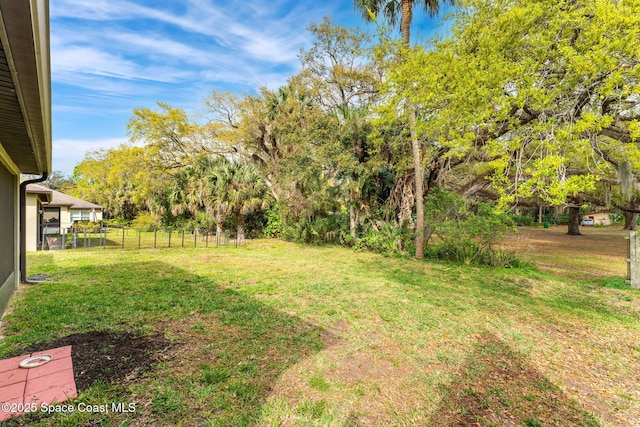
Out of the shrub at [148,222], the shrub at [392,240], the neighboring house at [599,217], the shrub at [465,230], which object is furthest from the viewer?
the neighboring house at [599,217]

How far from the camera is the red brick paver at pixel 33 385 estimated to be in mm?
1965

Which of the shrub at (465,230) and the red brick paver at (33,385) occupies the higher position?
the shrub at (465,230)

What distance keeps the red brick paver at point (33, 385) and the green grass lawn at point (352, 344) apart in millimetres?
159

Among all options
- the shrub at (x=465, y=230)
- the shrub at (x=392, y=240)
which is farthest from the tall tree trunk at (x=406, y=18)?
the shrub at (x=392, y=240)

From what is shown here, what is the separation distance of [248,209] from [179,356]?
1057 cm

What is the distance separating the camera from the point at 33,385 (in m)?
2.15

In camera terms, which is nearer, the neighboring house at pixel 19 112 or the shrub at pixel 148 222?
the neighboring house at pixel 19 112

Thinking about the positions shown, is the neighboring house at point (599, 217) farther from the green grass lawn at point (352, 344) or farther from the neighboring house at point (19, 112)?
the neighboring house at point (19, 112)

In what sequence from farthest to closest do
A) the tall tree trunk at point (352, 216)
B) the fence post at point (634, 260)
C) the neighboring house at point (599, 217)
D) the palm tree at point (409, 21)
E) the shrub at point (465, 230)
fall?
the neighboring house at point (599, 217) < the tall tree trunk at point (352, 216) < the palm tree at point (409, 21) < the shrub at point (465, 230) < the fence post at point (634, 260)

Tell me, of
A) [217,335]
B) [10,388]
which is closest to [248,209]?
[217,335]

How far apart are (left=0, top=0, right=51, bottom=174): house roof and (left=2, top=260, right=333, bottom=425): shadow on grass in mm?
2230

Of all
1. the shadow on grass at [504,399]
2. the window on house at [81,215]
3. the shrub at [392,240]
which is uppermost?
the window on house at [81,215]

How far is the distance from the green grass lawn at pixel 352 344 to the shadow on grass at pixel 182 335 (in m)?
0.02

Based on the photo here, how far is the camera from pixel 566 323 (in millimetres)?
3984
